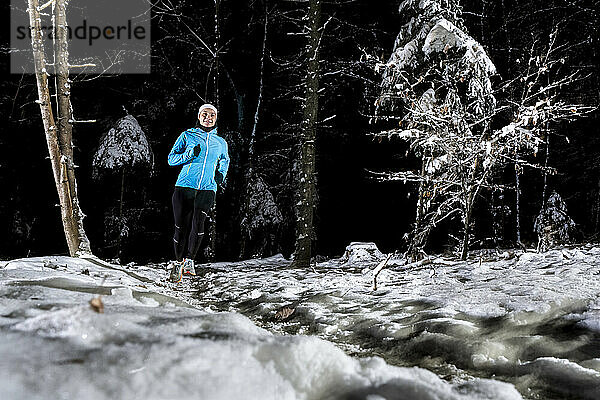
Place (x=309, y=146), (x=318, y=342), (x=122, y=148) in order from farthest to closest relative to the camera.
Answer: (x=122, y=148), (x=309, y=146), (x=318, y=342)

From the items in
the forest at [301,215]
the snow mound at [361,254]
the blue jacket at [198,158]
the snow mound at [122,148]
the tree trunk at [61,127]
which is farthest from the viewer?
the snow mound at [122,148]

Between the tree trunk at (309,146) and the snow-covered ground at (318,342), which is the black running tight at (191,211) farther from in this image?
the tree trunk at (309,146)

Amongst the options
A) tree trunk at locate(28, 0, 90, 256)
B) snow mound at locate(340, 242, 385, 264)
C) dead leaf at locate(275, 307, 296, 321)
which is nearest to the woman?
tree trunk at locate(28, 0, 90, 256)

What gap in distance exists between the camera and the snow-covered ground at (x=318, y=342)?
52.7 inches

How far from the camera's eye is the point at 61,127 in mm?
7367

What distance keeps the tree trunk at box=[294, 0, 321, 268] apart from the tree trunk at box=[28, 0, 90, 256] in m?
4.13

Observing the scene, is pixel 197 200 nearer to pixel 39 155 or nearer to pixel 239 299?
pixel 239 299

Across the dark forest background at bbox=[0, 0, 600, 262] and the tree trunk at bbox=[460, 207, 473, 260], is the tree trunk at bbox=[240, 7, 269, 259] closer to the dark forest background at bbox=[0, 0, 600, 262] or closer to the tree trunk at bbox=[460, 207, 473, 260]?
the dark forest background at bbox=[0, 0, 600, 262]

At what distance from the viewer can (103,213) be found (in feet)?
59.6

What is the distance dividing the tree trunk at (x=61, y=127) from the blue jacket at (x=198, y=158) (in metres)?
2.49

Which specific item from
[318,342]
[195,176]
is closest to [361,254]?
[195,176]

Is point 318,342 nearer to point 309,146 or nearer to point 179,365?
point 179,365

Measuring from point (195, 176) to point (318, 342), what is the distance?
4767 millimetres

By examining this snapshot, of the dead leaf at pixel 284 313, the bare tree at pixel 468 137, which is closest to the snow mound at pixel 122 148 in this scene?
the bare tree at pixel 468 137
